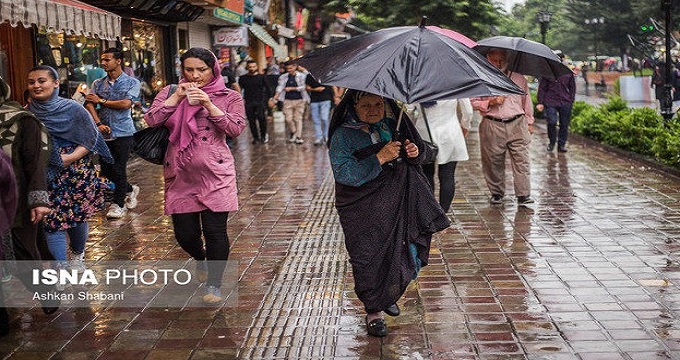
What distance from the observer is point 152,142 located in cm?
600

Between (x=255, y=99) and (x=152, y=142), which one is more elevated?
(x=255, y=99)

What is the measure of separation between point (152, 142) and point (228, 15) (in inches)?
657

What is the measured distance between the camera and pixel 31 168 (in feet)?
18.5

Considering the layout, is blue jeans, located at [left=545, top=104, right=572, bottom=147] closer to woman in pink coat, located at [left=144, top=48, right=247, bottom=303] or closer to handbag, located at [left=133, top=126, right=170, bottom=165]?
woman in pink coat, located at [left=144, top=48, right=247, bottom=303]

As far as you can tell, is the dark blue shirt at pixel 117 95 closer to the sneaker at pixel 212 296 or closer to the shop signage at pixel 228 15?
the sneaker at pixel 212 296

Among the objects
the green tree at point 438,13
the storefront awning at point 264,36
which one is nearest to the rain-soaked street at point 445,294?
the green tree at point 438,13

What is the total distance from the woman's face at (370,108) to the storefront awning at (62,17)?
3537mm

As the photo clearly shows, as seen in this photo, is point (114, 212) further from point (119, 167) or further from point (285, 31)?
point (285, 31)

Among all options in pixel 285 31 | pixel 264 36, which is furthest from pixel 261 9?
pixel 285 31

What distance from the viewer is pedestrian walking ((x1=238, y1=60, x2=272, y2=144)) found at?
59.7 ft

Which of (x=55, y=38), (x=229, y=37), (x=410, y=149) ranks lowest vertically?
(x=410, y=149)

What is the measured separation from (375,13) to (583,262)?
18598mm

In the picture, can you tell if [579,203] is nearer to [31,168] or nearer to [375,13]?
[31,168]

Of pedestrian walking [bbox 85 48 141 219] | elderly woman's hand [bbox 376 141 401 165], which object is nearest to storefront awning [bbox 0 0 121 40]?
pedestrian walking [bbox 85 48 141 219]
